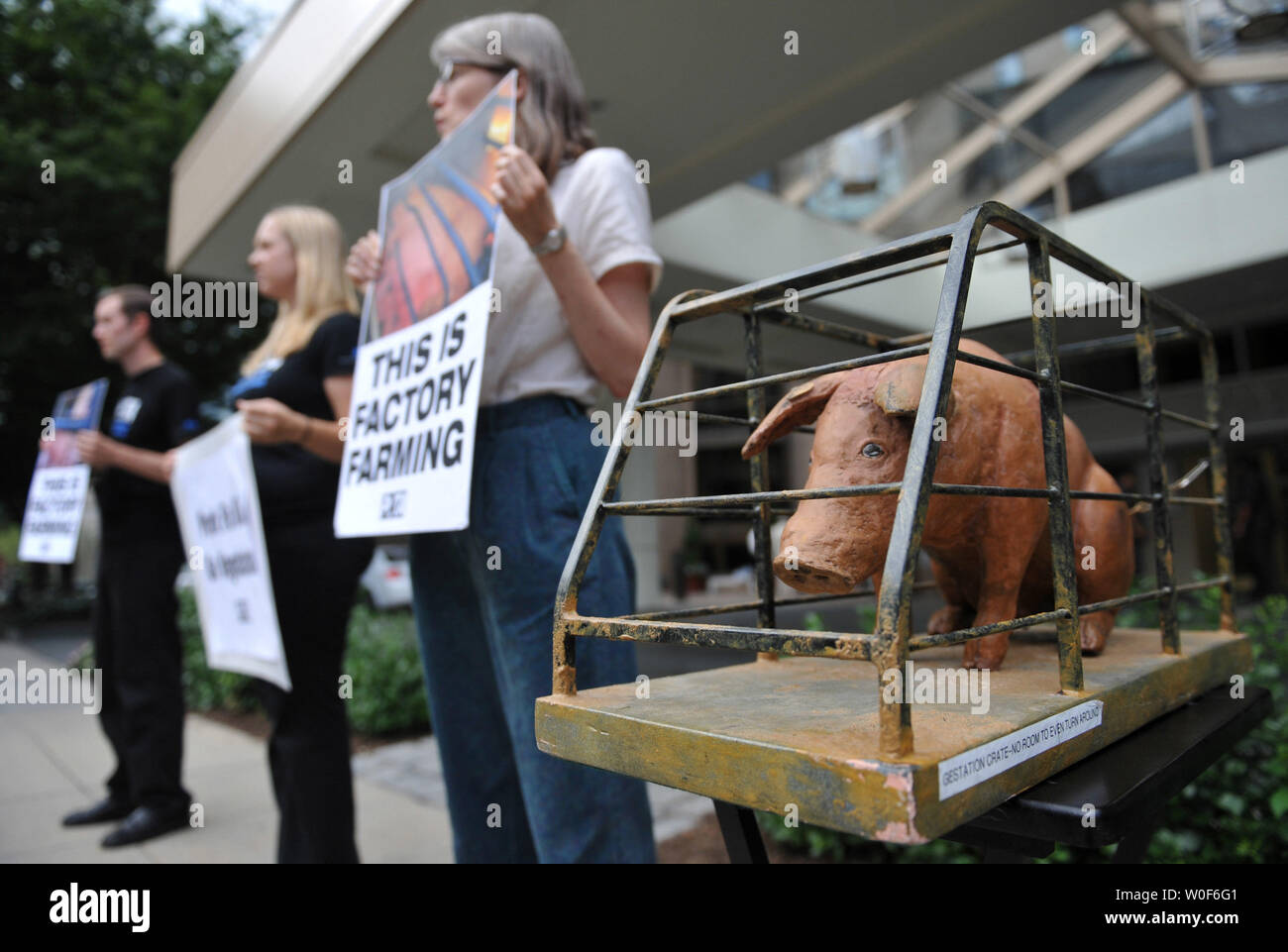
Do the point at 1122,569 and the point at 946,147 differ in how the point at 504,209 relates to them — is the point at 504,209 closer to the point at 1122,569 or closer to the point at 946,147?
the point at 1122,569

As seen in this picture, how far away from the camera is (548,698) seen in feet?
3.24

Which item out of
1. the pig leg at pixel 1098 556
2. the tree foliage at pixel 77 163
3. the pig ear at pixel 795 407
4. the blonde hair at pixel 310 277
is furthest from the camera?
the tree foliage at pixel 77 163

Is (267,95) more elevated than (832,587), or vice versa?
(267,95)

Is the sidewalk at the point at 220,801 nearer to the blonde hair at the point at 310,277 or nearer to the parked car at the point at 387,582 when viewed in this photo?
the blonde hair at the point at 310,277

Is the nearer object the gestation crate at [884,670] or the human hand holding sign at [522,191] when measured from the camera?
the gestation crate at [884,670]

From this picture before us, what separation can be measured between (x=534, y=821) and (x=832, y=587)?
29.7 inches

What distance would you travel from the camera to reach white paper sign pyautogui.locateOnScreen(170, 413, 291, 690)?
210 centimetres

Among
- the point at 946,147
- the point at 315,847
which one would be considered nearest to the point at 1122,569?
the point at 315,847

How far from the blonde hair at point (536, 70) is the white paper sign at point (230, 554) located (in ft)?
3.59

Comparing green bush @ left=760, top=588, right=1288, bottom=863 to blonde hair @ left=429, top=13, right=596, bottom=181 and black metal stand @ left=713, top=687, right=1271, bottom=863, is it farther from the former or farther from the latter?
blonde hair @ left=429, top=13, right=596, bottom=181

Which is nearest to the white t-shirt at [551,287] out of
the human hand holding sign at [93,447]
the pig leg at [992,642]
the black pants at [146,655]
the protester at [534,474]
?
the protester at [534,474]

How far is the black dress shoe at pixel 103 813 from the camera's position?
11.7 feet

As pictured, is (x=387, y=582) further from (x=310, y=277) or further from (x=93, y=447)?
(x=310, y=277)

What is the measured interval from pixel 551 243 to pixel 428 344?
0.36 meters
